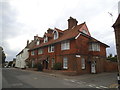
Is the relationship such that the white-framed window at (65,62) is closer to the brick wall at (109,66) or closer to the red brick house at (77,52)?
the red brick house at (77,52)

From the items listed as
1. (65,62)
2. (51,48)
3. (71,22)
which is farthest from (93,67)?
(71,22)

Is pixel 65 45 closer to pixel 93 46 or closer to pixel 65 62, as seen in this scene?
pixel 65 62

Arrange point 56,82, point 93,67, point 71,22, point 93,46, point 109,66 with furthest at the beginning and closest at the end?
1. point 71,22
2. point 109,66
3. point 93,46
4. point 93,67
5. point 56,82

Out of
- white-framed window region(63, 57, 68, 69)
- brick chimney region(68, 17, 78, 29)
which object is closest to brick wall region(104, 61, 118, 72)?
white-framed window region(63, 57, 68, 69)

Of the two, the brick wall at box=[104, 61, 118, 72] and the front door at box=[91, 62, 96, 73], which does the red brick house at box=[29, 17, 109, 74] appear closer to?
the front door at box=[91, 62, 96, 73]

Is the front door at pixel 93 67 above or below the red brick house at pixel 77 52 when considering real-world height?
below

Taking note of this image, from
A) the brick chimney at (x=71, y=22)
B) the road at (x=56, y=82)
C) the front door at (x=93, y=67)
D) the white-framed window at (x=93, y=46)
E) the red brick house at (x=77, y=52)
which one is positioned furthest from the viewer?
the brick chimney at (x=71, y=22)

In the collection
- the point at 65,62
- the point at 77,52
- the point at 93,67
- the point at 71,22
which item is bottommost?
the point at 93,67

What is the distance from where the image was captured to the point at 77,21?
2866 cm

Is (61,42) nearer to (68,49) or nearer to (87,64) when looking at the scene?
(68,49)

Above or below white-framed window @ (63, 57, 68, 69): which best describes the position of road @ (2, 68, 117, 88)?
below

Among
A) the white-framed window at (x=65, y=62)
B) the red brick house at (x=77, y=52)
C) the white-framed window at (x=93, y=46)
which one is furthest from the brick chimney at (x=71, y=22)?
the white-framed window at (x=65, y=62)

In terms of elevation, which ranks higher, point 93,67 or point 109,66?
point 93,67

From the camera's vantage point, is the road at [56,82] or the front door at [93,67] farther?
the front door at [93,67]
